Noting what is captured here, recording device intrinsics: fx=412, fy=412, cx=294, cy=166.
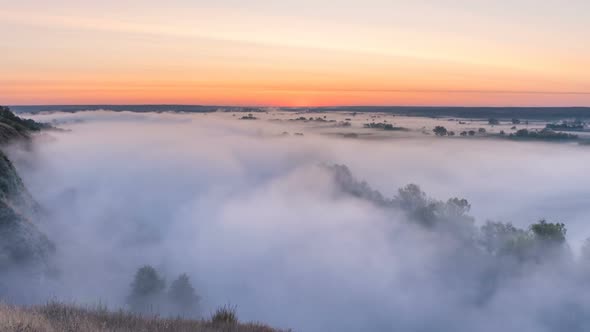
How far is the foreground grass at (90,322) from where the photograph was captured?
7863mm

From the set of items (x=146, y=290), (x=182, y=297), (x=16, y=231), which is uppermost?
(x=16, y=231)

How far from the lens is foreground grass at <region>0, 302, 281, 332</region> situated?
7.86 metres

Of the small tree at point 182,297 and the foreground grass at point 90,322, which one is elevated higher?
the foreground grass at point 90,322

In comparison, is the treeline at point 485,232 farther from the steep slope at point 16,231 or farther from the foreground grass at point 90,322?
the foreground grass at point 90,322

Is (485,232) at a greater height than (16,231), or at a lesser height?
lesser

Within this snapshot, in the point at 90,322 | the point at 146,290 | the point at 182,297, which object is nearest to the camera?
the point at 90,322

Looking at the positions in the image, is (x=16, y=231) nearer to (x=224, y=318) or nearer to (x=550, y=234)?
(x=224, y=318)

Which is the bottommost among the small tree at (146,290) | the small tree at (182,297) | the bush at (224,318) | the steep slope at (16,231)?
the small tree at (182,297)

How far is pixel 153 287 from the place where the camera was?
4606cm

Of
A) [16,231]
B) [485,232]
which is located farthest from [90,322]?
[485,232]

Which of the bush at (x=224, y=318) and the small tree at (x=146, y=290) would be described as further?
the small tree at (x=146, y=290)

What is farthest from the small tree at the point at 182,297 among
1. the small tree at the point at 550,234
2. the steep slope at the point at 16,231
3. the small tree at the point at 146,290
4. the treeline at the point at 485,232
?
the small tree at the point at 550,234

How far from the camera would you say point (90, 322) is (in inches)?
346

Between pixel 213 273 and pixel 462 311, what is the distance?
50.7 meters
